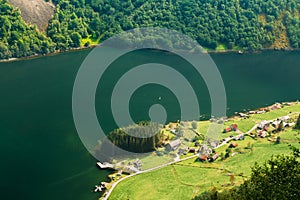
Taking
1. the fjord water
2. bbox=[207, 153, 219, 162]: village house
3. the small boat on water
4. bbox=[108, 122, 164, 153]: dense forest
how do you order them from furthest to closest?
1. bbox=[108, 122, 164, 153]: dense forest
2. bbox=[207, 153, 219, 162]: village house
3. the fjord water
4. the small boat on water

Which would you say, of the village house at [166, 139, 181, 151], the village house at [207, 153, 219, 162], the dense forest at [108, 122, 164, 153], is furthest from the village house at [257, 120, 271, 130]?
the dense forest at [108, 122, 164, 153]

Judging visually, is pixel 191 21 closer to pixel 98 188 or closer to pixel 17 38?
pixel 17 38

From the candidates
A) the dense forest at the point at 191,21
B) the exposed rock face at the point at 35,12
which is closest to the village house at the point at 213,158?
the dense forest at the point at 191,21

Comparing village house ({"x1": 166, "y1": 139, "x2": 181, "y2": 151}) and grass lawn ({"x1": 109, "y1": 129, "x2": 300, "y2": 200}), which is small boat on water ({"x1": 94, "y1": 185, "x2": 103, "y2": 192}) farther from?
village house ({"x1": 166, "y1": 139, "x2": 181, "y2": 151})

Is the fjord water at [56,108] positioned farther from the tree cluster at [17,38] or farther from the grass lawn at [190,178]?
the grass lawn at [190,178]

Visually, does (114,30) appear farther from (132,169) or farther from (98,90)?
(132,169)

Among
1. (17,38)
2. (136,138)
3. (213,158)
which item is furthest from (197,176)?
(17,38)

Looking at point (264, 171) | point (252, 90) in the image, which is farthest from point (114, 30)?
point (264, 171)
